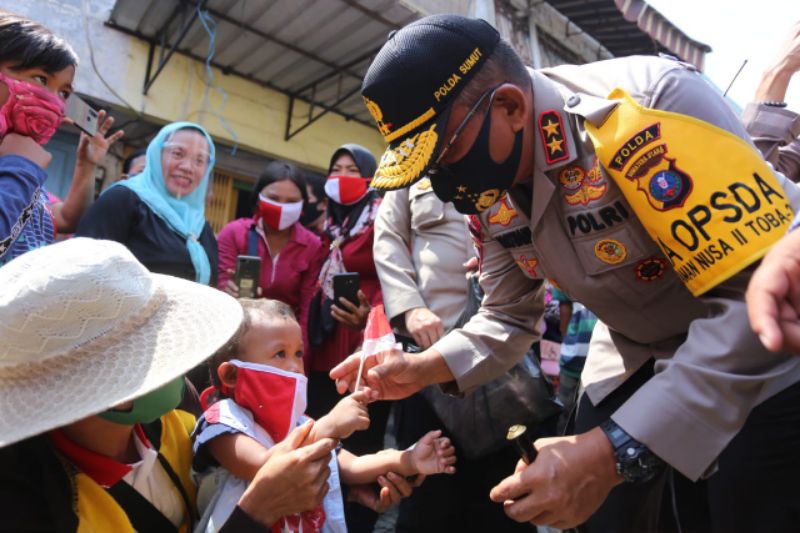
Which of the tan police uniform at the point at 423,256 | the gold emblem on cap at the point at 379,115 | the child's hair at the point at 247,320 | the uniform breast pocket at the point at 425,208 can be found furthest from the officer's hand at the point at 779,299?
the uniform breast pocket at the point at 425,208

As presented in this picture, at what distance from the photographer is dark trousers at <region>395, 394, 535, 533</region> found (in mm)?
2383

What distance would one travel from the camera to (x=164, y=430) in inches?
65.7

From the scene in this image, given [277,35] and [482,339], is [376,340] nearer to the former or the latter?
[482,339]

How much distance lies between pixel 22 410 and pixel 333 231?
2578mm

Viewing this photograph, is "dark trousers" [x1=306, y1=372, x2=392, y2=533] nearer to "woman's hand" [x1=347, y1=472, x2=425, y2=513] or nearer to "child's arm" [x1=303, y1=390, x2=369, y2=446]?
"woman's hand" [x1=347, y1=472, x2=425, y2=513]

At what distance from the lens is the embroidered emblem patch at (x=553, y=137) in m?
1.50

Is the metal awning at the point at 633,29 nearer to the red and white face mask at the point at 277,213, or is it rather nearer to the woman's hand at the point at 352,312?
the red and white face mask at the point at 277,213

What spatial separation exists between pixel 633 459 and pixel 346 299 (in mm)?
2002

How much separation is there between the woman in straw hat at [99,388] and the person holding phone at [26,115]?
814 millimetres

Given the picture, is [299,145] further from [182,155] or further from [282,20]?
[182,155]

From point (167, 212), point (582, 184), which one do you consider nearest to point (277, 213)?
point (167, 212)

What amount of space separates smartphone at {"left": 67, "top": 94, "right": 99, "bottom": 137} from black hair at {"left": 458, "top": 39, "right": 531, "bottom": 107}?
74.0 inches

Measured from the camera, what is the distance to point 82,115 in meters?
2.76

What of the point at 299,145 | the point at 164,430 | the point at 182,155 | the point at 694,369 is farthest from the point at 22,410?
the point at 299,145
